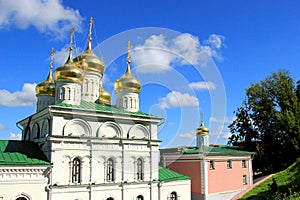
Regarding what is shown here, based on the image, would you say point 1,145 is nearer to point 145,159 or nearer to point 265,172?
point 145,159

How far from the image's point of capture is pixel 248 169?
89.4 ft

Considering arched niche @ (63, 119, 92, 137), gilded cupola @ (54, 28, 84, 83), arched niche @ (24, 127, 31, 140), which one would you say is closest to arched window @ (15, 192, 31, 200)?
arched niche @ (63, 119, 92, 137)

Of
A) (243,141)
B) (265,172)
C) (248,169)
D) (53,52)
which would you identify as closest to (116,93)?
(53,52)

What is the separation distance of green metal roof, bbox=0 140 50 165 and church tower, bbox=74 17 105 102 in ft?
17.2

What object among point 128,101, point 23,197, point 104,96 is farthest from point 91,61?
point 23,197

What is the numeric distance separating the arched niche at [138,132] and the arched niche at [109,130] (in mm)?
752

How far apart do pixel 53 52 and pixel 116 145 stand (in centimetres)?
977

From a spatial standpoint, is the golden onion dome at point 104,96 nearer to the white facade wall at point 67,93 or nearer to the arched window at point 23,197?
the white facade wall at point 67,93

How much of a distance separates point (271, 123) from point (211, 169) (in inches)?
437

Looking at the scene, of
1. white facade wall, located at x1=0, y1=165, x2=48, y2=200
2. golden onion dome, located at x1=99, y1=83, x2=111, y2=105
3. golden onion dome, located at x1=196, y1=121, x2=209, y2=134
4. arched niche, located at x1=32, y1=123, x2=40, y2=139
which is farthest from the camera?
golden onion dome, located at x1=196, y1=121, x2=209, y2=134

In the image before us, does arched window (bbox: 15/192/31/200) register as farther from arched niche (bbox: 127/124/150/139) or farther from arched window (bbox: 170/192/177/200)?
arched window (bbox: 170/192/177/200)

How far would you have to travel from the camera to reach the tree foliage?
1166 inches

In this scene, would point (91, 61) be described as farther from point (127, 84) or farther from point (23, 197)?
point (23, 197)

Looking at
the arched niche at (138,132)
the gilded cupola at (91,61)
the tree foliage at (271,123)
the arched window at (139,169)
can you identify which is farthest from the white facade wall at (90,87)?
the tree foliage at (271,123)
